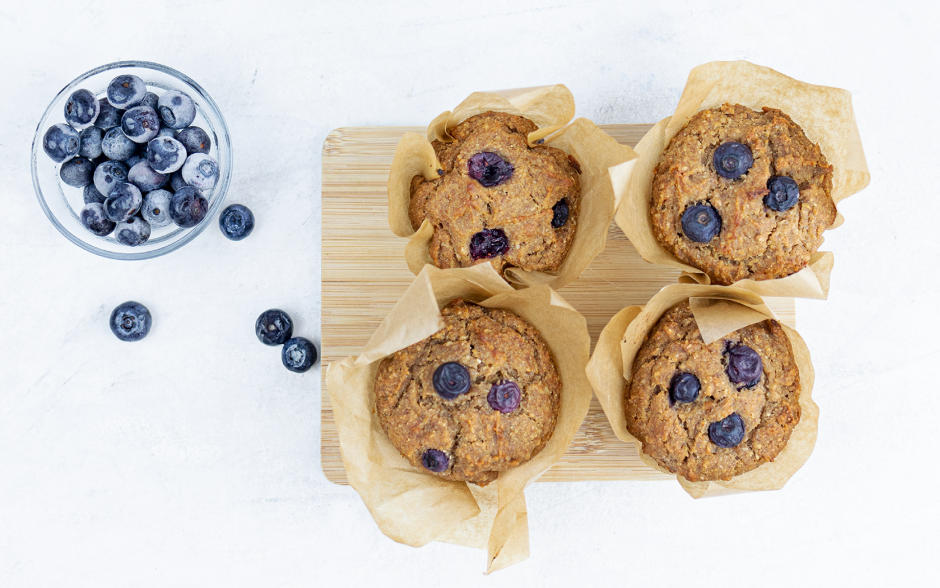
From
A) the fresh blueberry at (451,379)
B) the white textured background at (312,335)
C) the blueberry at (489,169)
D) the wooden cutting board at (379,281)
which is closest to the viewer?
the fresh blueberry at (451,379)

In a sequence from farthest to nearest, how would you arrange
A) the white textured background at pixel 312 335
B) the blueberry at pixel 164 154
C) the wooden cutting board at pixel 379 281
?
the white textured background at pixel 312 335, the wooden cutting board at pixel 379 281, the blueberry at pixel 164 154

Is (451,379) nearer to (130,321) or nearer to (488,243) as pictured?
(488,243)

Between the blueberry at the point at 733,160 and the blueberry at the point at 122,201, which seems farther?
the blueberry at the point at 122,201

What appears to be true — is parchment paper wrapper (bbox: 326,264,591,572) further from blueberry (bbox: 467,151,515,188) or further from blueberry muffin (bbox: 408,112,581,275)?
blueberry (bbox: 467,151,515,188)

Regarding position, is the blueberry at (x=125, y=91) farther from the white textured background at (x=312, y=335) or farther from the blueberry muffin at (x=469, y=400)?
the blueberry muffin at (x=469, y=400)

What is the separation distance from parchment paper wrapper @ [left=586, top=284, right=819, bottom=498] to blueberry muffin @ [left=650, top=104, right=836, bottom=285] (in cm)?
9

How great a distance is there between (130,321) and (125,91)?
2.76ft

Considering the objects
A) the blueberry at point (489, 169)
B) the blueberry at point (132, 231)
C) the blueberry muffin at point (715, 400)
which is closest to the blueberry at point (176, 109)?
the blueberry at point (132, 231)

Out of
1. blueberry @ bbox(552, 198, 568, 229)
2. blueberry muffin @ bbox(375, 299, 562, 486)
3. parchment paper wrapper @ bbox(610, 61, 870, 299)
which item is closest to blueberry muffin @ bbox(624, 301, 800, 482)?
parchment paper wrapper @ bbox(610, 61, 870, 299)

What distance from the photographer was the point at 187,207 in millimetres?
2316

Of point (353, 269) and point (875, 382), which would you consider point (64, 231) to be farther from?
point (875, 382)

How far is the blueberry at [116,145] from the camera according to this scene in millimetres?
2326

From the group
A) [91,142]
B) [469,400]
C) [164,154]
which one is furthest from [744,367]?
[91,142]

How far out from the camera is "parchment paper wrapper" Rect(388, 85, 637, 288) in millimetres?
2107
